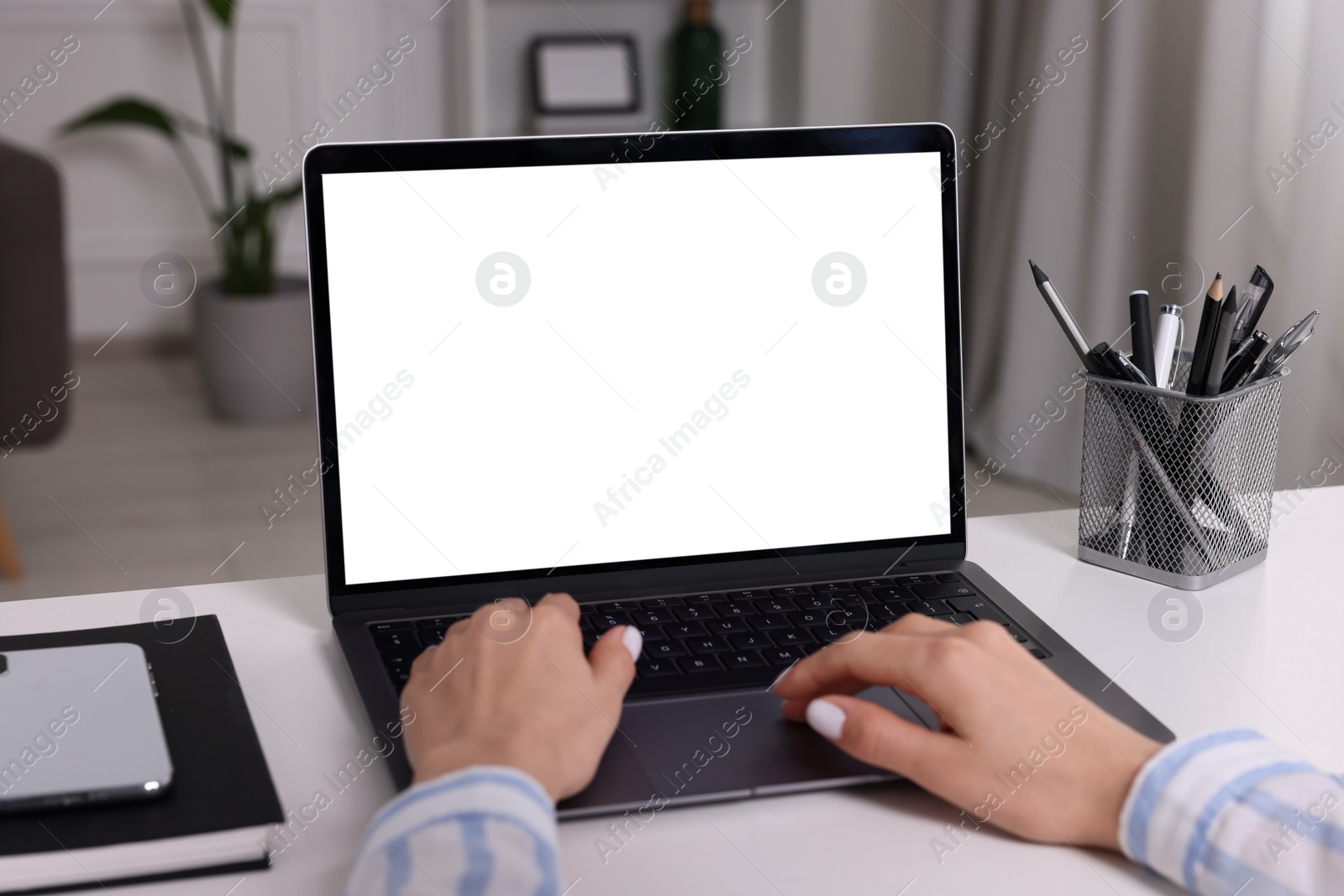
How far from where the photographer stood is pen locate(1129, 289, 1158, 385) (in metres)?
0.89

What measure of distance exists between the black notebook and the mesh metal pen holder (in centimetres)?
60

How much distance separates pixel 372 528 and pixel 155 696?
0.56 feet

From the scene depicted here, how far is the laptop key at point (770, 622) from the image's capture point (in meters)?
0.76

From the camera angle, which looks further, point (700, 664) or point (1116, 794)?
point (700, 664)

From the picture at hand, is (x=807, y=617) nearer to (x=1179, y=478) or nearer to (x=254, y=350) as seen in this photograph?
(x=1179, y=478)

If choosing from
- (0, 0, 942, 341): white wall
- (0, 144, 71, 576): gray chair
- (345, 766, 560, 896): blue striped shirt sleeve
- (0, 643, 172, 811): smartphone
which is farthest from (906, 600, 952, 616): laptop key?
(0, 0, 942, 341): white wall

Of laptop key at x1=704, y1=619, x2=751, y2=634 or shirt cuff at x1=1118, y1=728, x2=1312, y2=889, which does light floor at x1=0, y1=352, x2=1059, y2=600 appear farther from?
shirt cuff at x1=1118, y1=728, x2=1312, y2=889

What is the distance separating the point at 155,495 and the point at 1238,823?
103 inches

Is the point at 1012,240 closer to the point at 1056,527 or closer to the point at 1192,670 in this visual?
the point at 1056,527

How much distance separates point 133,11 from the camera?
3.28 metres

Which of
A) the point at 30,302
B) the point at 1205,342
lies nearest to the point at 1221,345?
the point at 1205,342

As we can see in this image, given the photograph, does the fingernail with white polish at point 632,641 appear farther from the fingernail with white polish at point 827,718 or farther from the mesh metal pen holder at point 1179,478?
the mesh metal pen holder at point 1179,478

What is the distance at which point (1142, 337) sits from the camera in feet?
2.92

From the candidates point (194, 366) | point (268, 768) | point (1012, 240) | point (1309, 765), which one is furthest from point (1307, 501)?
point (194, 366)
